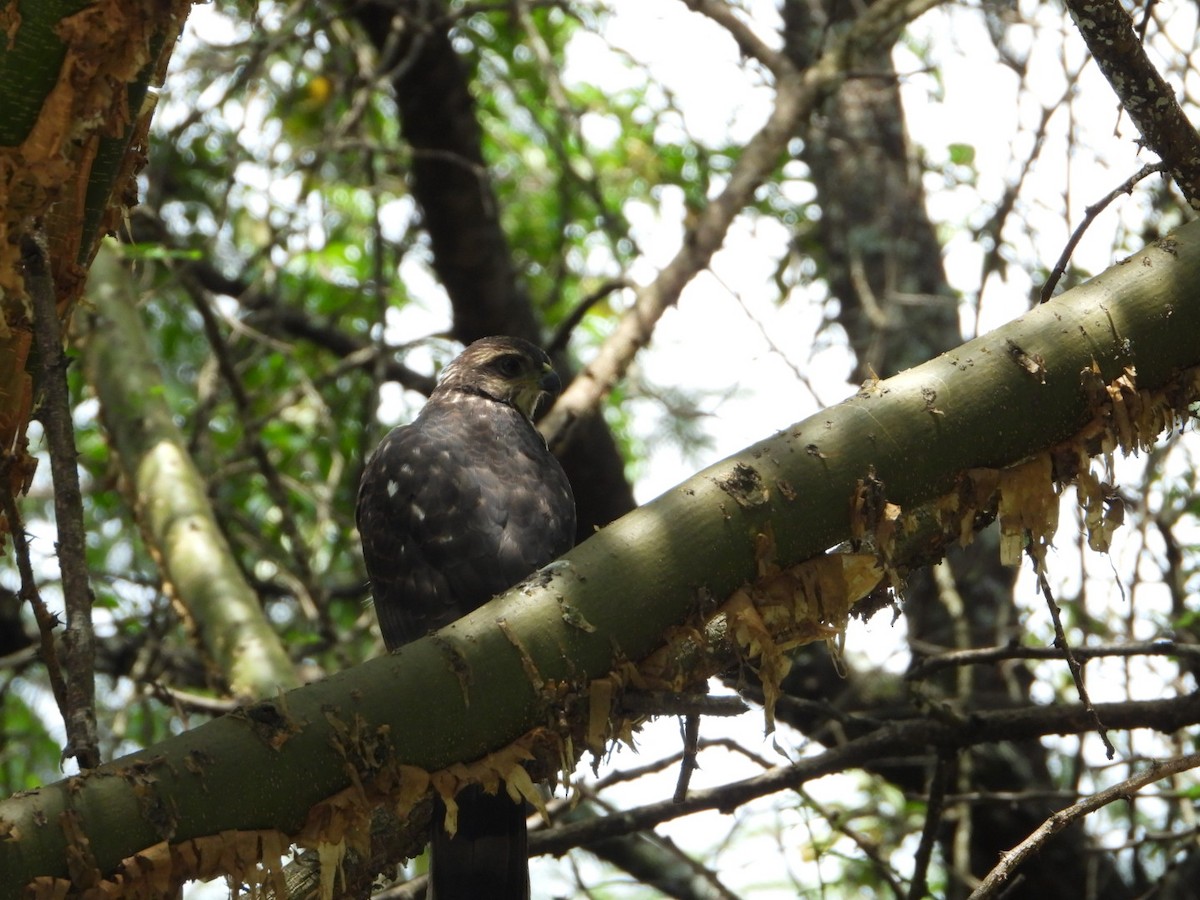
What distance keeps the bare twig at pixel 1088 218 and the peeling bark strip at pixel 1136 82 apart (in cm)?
5

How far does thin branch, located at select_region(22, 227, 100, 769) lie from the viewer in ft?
6.55

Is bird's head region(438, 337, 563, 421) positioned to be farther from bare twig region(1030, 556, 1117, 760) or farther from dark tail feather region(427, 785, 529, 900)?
bare twig region(1030, 556, 1117, 760)

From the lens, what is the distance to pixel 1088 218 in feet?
8.20

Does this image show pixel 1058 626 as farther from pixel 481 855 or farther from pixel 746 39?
pixel 746 39

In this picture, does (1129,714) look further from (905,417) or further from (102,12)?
(102,12)

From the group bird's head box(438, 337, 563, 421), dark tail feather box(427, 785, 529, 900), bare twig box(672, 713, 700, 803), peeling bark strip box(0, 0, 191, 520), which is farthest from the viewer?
bird's head box(438, 337, 563, 421)

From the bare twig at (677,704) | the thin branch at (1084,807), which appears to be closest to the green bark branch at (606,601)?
the bare twig at (677,704)

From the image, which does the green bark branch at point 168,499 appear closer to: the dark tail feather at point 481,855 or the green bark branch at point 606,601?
the dark tail feather at point 481,855

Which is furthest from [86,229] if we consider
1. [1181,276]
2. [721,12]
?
[721,12]

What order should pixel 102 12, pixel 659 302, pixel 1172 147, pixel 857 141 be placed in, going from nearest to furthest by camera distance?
pixel 102 12 → pixel 1172 147 → pixel 659 302 → pixel 857 141

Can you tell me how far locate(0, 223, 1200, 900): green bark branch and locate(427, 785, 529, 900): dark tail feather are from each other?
109cm

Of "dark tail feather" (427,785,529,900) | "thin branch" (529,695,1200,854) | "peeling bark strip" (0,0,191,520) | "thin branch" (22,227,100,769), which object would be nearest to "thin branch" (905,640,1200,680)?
"thin branch" (529,695,1200,854)

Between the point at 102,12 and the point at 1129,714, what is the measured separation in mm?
2647

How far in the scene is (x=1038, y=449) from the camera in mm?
2230
